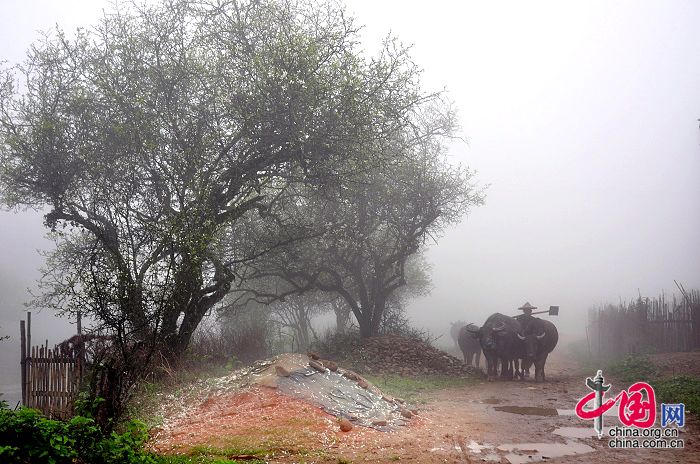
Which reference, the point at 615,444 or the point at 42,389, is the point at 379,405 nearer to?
the point at 615,444

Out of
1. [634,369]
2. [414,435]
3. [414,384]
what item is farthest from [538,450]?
[634,369]

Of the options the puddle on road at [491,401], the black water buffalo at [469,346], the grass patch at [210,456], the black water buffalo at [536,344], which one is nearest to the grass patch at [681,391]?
the puddle on road at [491,401]

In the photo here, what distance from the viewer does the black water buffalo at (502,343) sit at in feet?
65.7

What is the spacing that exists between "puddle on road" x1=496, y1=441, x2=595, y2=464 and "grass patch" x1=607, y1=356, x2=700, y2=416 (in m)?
3.62

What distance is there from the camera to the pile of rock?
21016mm

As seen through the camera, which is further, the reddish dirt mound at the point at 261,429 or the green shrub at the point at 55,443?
the reddish dirt mound at the point at 261,429

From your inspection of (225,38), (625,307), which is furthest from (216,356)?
(625,307)

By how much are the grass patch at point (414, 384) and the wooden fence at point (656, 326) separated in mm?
7591

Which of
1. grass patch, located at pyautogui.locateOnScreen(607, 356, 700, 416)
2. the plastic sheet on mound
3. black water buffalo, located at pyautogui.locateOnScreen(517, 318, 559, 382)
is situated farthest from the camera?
black water buffalo, located at pyautogui.locateOnScreen(517, 318, 559, 382)

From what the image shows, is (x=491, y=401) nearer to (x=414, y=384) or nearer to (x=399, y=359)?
(x=414, y=384)

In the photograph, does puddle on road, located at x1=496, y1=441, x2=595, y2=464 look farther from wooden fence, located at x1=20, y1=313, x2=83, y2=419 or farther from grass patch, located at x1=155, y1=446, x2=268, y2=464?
wooden fence, located at x1=20, y1=313, x2=83, y2=419

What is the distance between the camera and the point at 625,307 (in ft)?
82.8

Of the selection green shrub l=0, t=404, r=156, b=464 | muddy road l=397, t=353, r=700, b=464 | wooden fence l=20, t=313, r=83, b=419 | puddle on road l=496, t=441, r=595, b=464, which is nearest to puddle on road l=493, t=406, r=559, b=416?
muddy road l=397, t=353, r=700, b=464

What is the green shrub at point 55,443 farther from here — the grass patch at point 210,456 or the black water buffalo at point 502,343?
the black water buffalo at point 502,343
